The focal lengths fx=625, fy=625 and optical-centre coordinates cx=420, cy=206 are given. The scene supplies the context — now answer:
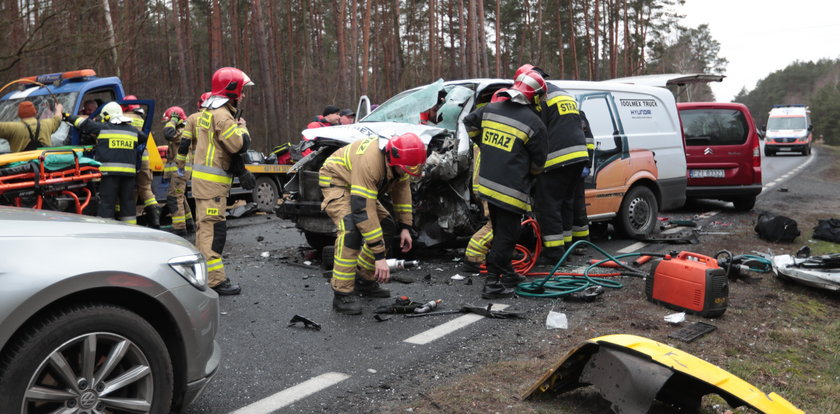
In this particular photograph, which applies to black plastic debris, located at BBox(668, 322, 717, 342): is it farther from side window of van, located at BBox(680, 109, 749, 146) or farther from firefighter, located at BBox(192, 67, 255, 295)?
side window of van, located at BBox(680, 109, 749, 146)

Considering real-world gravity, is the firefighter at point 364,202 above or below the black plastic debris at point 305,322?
above

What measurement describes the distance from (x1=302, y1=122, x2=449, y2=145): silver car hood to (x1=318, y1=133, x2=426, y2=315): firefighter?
116cm

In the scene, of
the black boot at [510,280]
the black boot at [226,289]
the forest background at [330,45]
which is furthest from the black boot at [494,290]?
the forest background at [330,45]

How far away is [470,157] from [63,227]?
13.9ft

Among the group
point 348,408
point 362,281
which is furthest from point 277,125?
point 348,408

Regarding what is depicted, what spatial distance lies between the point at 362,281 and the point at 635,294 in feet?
7.71

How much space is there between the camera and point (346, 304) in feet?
16.1

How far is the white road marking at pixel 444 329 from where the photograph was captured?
4.25 meters

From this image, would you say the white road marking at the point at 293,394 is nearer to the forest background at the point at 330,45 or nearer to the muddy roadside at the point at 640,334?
the muddy roadside at the point at 640,334

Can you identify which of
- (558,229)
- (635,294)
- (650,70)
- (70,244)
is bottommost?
(635,294)

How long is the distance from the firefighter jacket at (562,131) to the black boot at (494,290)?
1336 millimetres

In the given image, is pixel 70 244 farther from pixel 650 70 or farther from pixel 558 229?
pixel 650 70

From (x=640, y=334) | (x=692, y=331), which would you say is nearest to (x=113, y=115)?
(x=640, y=334)

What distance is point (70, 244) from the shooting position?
2438 mm
